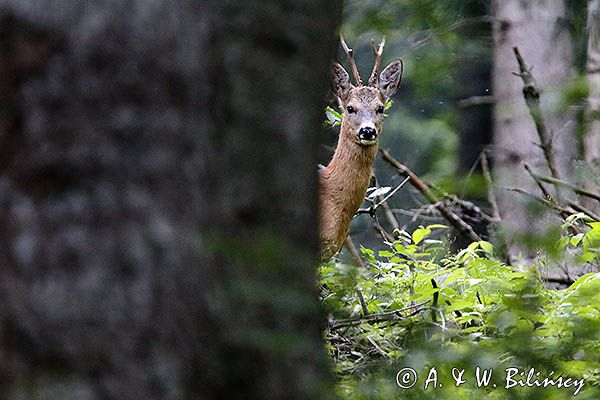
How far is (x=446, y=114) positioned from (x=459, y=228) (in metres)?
6.56

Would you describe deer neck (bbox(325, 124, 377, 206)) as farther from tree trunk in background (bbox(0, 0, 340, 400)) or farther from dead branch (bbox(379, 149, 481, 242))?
tree trunk in background (bbox(0, 0, 340, 400))

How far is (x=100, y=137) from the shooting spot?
1.46 meters

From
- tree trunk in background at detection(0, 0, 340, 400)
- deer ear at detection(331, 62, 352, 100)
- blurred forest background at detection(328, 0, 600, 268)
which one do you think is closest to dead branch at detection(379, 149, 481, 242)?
blurred forest background at detection(328, 0, 600, 268)

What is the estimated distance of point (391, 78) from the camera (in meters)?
7.10

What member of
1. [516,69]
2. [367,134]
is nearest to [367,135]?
[367,134]

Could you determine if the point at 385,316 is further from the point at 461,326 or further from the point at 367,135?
the point at 367,135

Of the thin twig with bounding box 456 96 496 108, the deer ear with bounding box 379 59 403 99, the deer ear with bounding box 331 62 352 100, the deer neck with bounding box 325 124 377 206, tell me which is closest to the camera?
the thin twig with bounding box 456 96 496 108

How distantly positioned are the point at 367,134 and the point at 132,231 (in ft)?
16.6

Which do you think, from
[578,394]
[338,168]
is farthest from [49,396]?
[338,168]

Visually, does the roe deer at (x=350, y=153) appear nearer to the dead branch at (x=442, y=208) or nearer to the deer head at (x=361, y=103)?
the deer head at (x=361, y=103)

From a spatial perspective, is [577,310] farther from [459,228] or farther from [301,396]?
[459,228]

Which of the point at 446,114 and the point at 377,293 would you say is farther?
the point at 446,114

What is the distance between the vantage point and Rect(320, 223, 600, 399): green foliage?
191 cm

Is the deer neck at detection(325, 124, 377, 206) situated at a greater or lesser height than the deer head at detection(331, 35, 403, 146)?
lesser
